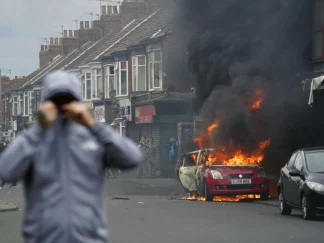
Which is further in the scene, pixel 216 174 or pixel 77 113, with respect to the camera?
pixel 216 174

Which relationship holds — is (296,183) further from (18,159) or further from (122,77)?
(122,77)

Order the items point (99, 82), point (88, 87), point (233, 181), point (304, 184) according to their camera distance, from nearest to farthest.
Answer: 1. point (304, 184)
2. point (233, 181)
3. point (99, 82)
4. point (88, 87)

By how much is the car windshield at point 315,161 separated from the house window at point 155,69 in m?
29.3

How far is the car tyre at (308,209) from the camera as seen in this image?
16.0 meters

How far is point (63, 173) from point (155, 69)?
4258 centimetres

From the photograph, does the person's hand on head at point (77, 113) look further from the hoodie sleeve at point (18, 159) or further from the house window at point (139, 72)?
the house window at point (139, 72)

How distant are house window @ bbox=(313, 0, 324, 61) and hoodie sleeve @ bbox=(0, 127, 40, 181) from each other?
24086mm

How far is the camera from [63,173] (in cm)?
434

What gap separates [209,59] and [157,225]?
1853 centimetres

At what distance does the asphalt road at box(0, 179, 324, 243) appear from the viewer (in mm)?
13281

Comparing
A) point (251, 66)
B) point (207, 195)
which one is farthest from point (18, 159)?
point (251, 66)

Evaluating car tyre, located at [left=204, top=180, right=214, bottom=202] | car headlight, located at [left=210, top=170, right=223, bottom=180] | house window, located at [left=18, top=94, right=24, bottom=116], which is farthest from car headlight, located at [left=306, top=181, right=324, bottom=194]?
house window, located at [left=18, top=94, right=24, bottom=116]

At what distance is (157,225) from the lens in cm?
1545

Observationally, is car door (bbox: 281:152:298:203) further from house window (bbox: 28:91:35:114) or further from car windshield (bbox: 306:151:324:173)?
house window (bbox: 28:91:35:114)
